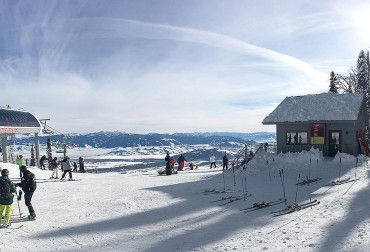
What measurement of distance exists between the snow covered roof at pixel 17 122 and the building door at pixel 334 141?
29.6 metres

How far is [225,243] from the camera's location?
9.23m

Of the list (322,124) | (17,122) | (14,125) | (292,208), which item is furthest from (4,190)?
(17,122)

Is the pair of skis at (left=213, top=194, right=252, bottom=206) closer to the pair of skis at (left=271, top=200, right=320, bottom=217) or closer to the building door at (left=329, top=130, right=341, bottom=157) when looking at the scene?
the pair of skis at (left=271, top=200, right=320, bottom=217)

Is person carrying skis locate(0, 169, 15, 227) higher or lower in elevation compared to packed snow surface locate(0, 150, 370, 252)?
higher

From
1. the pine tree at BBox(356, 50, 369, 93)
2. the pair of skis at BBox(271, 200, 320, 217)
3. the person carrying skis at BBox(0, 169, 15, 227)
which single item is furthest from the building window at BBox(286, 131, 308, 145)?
the pine tree at BBox(356, 50, 369, 93)

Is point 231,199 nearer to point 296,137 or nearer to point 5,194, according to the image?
point 5,194

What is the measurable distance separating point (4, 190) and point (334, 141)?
79.0 feet

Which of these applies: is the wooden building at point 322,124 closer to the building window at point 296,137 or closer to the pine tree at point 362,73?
the building window at point 296,137

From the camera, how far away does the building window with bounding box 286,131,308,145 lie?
28.2 meters

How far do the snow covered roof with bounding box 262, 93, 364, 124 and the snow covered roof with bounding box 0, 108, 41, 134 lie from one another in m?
24.6

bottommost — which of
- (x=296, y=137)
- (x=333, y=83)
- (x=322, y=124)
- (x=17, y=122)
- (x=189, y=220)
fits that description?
(x=189, y=220)

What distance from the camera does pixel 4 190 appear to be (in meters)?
11.0

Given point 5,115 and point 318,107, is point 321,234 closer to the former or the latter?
point 318,107

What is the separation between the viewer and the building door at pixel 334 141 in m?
27.2
